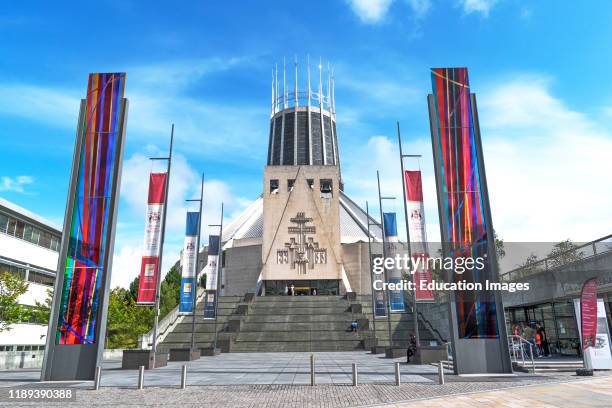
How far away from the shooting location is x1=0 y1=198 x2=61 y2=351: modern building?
94.6 ft

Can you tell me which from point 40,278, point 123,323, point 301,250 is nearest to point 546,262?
point 123,323

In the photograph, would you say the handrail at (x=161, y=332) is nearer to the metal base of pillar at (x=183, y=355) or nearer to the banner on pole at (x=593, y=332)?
the metal base of pillar at (x=183, y=355)

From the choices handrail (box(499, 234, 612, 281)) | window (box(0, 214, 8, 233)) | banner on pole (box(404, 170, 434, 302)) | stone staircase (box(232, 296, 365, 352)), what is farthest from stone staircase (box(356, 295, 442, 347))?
window (box(0, 214, 8, 233))

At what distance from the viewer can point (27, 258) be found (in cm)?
3136

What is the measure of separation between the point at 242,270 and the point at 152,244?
45.6 m

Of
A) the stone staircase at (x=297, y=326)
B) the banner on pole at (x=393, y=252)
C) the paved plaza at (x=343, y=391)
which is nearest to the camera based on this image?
the paved plaza at (x=343, y=391)

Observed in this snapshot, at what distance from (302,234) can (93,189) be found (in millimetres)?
36521

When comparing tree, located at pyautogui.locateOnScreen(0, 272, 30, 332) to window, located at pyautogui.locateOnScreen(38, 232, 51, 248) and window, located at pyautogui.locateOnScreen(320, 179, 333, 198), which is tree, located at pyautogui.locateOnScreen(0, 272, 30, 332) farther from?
window, located at pyautogui.locateOnScreen(320, 179, 333, 198)

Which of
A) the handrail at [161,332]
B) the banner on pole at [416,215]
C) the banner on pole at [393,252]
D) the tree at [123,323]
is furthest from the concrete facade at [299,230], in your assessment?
the banner on pole at [416,215]

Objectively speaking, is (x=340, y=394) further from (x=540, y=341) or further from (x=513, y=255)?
(x=513, y=255)

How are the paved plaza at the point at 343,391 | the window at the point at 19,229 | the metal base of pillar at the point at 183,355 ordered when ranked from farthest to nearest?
the window at the point at 19,229 < the metal base of pillar at the point at 183,355 < the paved plaza at the point at 343,391

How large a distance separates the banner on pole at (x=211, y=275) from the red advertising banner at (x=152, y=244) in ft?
33.8

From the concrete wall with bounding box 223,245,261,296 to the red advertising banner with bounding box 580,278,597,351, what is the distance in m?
50.2

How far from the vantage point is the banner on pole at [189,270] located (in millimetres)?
24312
